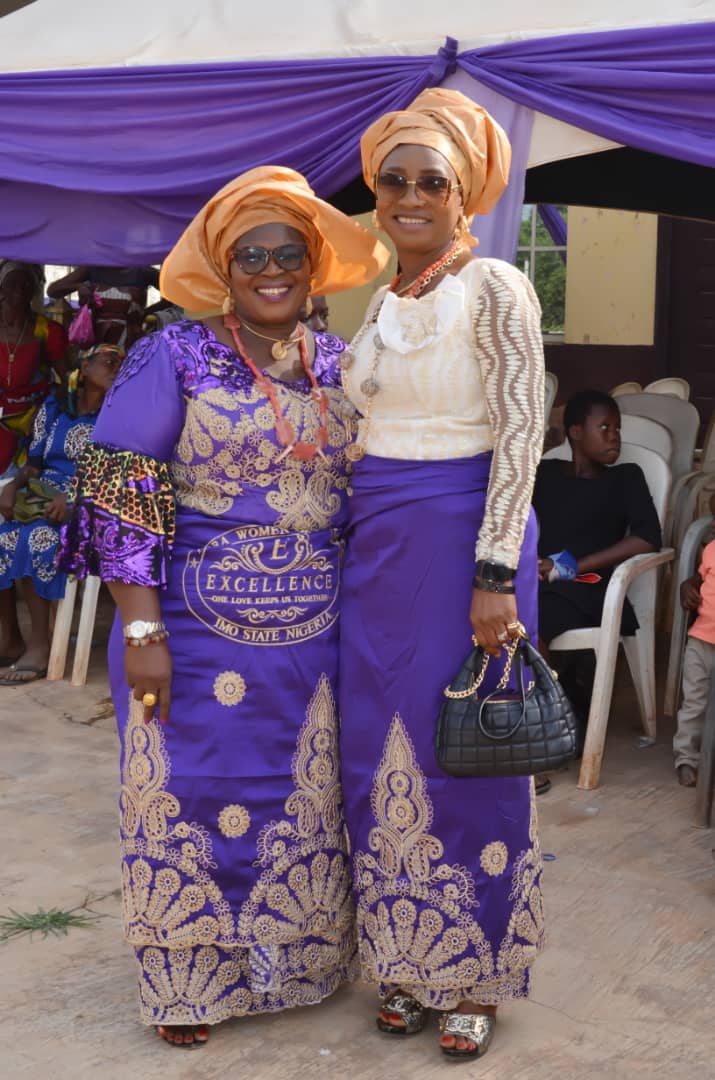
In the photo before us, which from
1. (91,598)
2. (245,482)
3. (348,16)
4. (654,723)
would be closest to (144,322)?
(91,598)

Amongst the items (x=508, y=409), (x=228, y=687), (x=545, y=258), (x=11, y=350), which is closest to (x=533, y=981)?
(x=228, y=687)

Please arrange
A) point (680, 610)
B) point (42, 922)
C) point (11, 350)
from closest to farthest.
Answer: point (42, 922)
point (680, 610)
point (11, 350)

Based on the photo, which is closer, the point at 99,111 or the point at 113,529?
the point at 113,529

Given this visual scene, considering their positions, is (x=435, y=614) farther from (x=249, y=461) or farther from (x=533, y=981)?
(x=533, y=981)

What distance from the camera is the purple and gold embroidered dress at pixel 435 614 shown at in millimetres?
2682

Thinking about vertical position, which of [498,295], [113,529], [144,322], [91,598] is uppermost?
[144,322]

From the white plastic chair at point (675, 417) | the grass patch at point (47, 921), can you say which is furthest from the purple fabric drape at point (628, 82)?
the grass patch at point (47, 921)

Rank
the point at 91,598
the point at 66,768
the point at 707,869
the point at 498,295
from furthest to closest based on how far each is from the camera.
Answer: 1. the point at 91,598
2. the point at 66,768
3. the point at 707,869
4. the point at 498,295

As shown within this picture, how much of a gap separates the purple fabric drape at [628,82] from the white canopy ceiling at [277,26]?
0.06m

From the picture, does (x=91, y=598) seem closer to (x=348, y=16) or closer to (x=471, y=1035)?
(x=348, y=16)

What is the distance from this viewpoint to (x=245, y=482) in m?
2.85

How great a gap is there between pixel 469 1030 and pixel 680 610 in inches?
104

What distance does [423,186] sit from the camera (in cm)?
270

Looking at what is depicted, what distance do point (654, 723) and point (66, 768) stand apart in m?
2.20
